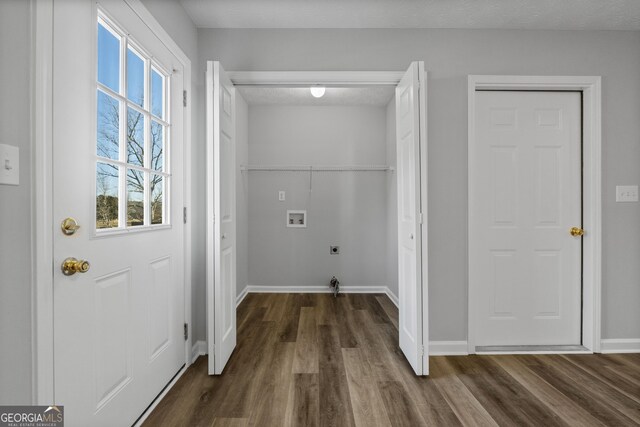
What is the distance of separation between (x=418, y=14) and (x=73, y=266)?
8.19 feet

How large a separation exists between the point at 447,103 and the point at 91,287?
2.45m

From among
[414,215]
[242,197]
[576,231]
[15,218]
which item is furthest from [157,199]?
[576,231]

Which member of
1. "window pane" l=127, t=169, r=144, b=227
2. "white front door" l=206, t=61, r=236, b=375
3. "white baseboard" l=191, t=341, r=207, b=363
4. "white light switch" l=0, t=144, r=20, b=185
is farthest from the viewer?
"white baseboard" l=191, t=341, r=207, b=363

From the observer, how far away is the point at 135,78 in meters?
1.60

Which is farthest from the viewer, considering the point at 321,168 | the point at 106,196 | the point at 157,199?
the point at 321,168

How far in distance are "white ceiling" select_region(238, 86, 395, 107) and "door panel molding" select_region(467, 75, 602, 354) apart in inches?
55.7

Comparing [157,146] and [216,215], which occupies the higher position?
[157,146]

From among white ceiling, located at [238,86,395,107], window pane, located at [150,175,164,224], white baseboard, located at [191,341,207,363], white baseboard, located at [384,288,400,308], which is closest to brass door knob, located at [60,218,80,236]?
Answer: window pane, located at [150,175,164,224]

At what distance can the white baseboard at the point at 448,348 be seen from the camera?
7.59 feet

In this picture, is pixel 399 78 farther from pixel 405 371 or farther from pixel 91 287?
pixel 91 287

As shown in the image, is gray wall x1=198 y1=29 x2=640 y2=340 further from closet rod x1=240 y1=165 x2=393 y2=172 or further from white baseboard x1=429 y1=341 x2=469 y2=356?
closet rod x1=240 y1=165 x2=393 y2=172

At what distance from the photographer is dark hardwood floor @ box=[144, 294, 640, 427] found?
1.61 m

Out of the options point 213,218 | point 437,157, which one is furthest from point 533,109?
point 213,218

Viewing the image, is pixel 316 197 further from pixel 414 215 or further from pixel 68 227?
pixel 68 227
